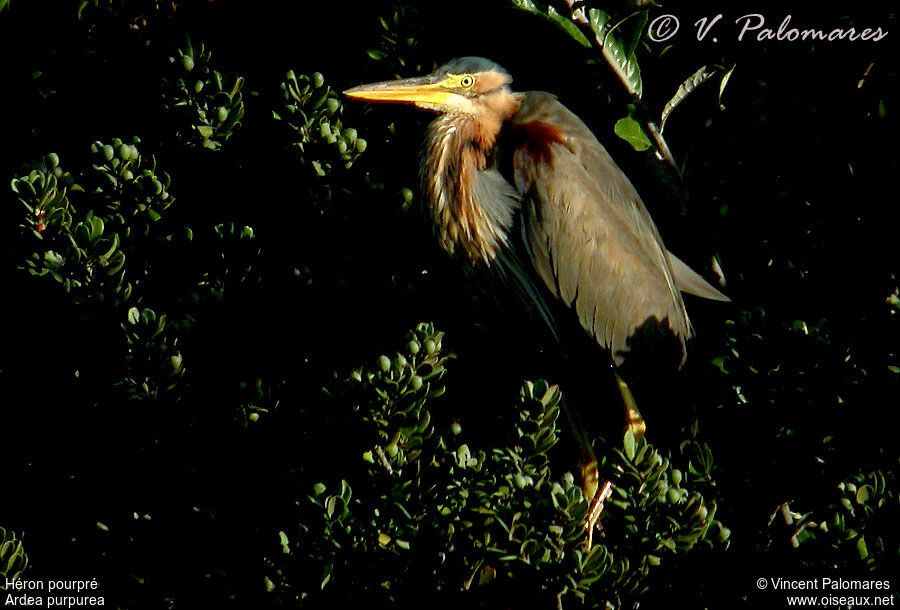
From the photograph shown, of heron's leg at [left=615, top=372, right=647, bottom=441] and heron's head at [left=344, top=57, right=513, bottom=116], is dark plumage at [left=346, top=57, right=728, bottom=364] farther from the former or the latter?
heron's leg at [left=615, top=372, right=647, bottom=441]

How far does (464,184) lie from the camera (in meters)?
3.17

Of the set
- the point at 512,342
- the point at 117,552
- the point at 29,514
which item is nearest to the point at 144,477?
the point at 117,552

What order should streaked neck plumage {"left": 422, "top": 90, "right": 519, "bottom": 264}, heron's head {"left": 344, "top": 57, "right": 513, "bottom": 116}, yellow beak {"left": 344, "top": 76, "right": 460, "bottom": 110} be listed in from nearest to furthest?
yellow beak {"left": 344, "top": 76, "right": 460, "bottom": 110}, heron's head {"left": 344, "top": 57, "right": 513, "bottom": 116}, streaked neck plumage {"left": 422, "top": 90, "right": 519, "bottom": 264}

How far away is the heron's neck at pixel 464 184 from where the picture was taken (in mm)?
3113

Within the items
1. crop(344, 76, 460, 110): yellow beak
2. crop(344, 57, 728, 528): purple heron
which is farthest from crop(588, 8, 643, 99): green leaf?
crop(344, 76, 460, 110): yellow beak

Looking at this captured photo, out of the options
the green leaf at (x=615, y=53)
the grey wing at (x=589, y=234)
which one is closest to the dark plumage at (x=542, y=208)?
the grey wing at (x=589, y=234)

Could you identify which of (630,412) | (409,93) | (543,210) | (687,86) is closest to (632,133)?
(687,86)

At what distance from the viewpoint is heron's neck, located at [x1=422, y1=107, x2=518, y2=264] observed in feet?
10.2

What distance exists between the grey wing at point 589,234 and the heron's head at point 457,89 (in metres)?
0.17

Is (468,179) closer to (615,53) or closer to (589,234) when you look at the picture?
(589,234)

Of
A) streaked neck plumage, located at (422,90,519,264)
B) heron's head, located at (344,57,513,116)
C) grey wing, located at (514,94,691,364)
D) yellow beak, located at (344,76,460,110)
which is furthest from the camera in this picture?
streaked neck plumage, located at (422,90,519,264)

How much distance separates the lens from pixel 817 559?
1.74 metres

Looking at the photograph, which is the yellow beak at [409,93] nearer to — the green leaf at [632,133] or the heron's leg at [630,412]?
the green leaf at [632,133]

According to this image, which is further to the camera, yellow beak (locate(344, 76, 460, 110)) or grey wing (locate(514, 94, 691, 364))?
grey wing (locate(514, 94, 691, 364))
